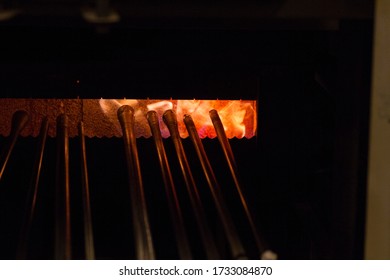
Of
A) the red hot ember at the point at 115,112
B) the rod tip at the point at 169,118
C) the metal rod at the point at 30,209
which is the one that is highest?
the red hot ember at the point at 115,112

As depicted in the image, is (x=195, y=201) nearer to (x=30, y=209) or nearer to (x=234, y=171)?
(x=234, y=171)

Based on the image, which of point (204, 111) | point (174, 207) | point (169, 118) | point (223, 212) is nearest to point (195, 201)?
point (174, 207)

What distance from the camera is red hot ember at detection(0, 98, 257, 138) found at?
452 cm

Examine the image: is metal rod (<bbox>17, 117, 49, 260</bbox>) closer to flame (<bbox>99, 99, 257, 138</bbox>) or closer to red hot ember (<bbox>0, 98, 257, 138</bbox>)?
red hot ember (<bbox>0, 98, 257, 138</bbox>)

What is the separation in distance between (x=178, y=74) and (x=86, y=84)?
70 centimetres

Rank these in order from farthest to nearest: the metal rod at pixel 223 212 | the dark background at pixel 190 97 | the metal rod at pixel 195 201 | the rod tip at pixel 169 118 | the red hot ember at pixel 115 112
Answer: the red hot ember at pixel 115 112, the dark background at pixel 190 97, the rod tip at pixel 169 118, the metal rod at pixel 195 201, the metal rod at pixel 223 212

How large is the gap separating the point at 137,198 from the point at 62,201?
41 centimetres

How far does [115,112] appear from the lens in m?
4.50

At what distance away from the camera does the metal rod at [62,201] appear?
2602mm

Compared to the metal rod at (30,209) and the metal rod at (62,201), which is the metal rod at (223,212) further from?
the metal rod at (30,209)

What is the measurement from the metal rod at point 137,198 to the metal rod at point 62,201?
32cm

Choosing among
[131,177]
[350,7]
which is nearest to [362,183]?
[350,7]

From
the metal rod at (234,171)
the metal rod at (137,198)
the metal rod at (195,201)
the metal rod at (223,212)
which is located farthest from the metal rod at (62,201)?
the metal rod at (234,171)

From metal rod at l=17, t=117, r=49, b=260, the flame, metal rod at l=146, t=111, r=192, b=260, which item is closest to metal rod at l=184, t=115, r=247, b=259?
metal rod at l=146, t=111, r=192, b=260
